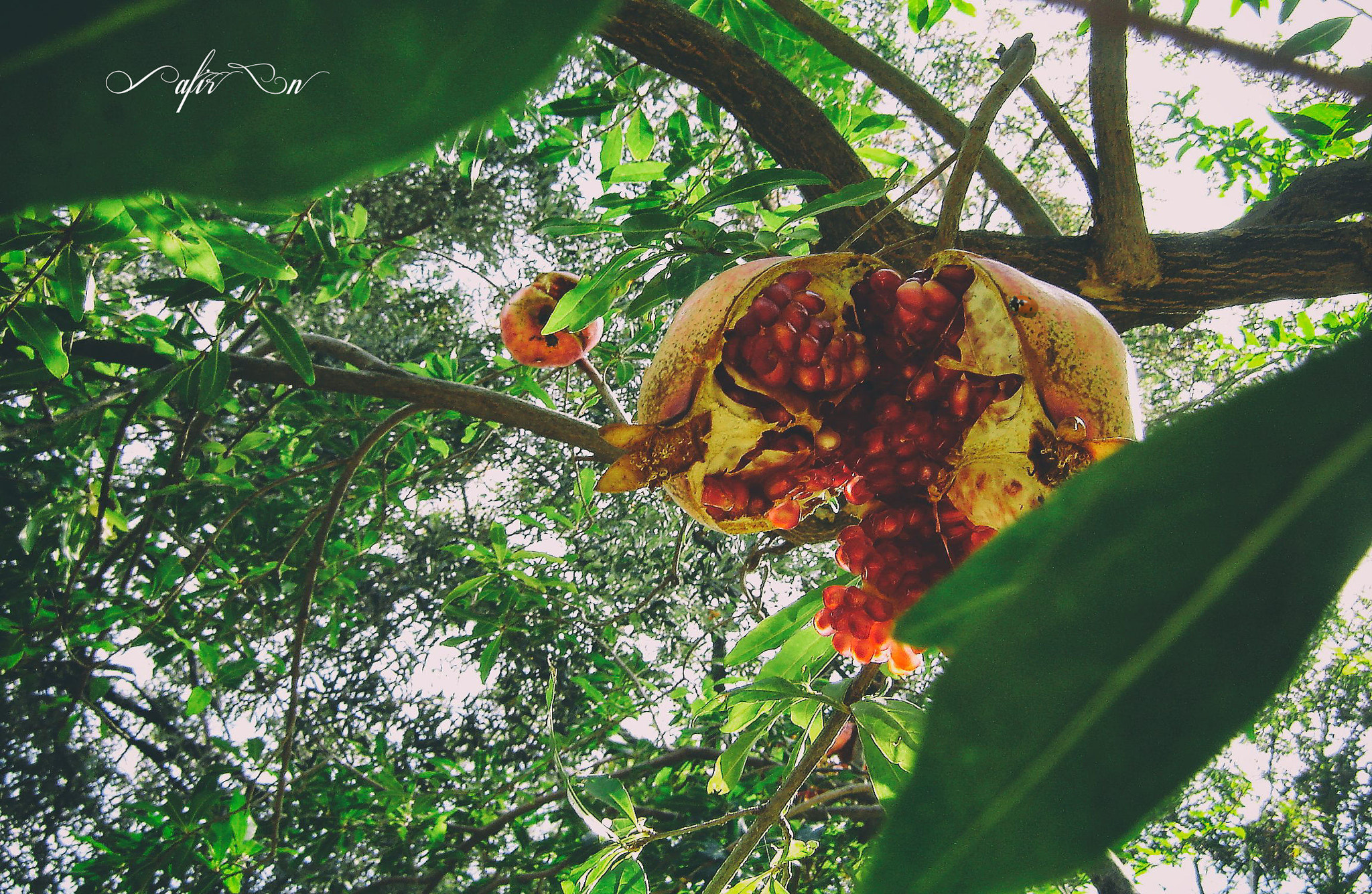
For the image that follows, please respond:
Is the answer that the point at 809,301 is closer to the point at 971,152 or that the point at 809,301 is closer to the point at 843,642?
the point at 971,152

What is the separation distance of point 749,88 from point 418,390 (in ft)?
2.40

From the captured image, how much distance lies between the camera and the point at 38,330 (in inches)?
46.8

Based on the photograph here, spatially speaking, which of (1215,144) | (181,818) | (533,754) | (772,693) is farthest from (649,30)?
(533,754)

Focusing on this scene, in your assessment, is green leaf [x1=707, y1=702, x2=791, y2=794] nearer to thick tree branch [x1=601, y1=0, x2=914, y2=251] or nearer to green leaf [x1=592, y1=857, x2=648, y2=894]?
green leaf [x1=592, y1=857, x2=648, y2=894]

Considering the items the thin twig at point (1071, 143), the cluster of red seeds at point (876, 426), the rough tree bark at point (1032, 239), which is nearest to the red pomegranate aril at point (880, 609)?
the cluster of red seeds at point (876, 426)

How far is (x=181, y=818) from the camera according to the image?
63.3 inches

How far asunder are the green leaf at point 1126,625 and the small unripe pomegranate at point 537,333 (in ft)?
4.37

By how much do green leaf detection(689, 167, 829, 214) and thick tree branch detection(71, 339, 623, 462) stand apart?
43 centimetres

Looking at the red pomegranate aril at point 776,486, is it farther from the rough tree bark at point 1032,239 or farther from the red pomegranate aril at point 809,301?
the rough tree bark at point 1032,239

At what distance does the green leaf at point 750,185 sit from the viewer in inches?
35.1

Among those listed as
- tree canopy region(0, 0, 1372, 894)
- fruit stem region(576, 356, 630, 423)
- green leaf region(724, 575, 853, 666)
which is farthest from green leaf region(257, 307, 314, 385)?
green leaf region(724, 575, 853, 666)

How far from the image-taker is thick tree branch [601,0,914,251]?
115 centimetres

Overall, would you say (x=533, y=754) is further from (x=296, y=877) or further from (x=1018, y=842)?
(x=1018, y=842)

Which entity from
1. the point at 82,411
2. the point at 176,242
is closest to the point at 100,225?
the point at 176,242
